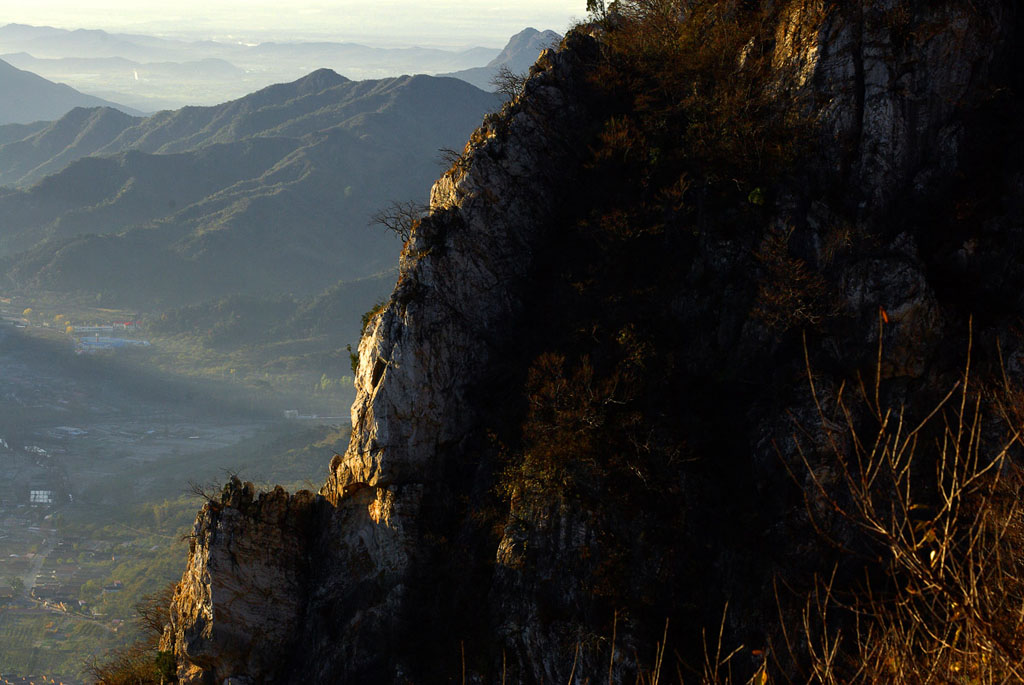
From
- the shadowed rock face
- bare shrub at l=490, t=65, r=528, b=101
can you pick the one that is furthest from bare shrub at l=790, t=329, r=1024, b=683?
bare shrub at l=490, t=65, r=528, b=101

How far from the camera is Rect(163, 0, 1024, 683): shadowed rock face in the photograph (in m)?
22.9

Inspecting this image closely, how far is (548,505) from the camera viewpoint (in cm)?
2391

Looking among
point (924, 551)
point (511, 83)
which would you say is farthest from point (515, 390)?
point (511, 83)

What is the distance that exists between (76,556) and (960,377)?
15918 cm

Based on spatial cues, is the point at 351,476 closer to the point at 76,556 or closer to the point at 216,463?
the point at 76,556

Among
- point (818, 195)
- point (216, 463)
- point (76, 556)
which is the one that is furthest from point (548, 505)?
point (216, 463)

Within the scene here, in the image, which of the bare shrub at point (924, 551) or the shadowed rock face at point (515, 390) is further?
the shadowed rock face at point (515, 390)

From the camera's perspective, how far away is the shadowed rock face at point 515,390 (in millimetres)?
22859

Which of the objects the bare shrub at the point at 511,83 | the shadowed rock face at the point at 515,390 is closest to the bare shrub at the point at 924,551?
the shadowed rock face at the point at 515,390

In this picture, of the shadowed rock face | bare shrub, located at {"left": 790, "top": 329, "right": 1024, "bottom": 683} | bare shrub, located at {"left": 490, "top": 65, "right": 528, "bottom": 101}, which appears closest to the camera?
bare shrub, located at {"left": 790, "top": 329, "right": 1024, "bottom": 683}

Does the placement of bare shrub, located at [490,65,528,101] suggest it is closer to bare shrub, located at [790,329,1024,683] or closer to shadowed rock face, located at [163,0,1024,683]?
shadowed rock face, located at [163,0,1024,683]

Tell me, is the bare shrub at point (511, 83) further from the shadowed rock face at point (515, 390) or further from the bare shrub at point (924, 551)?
the bare shrub at point (924, 551)

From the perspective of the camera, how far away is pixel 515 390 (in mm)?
27844

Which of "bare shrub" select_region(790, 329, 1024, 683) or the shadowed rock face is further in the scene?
the shadowed rock face
